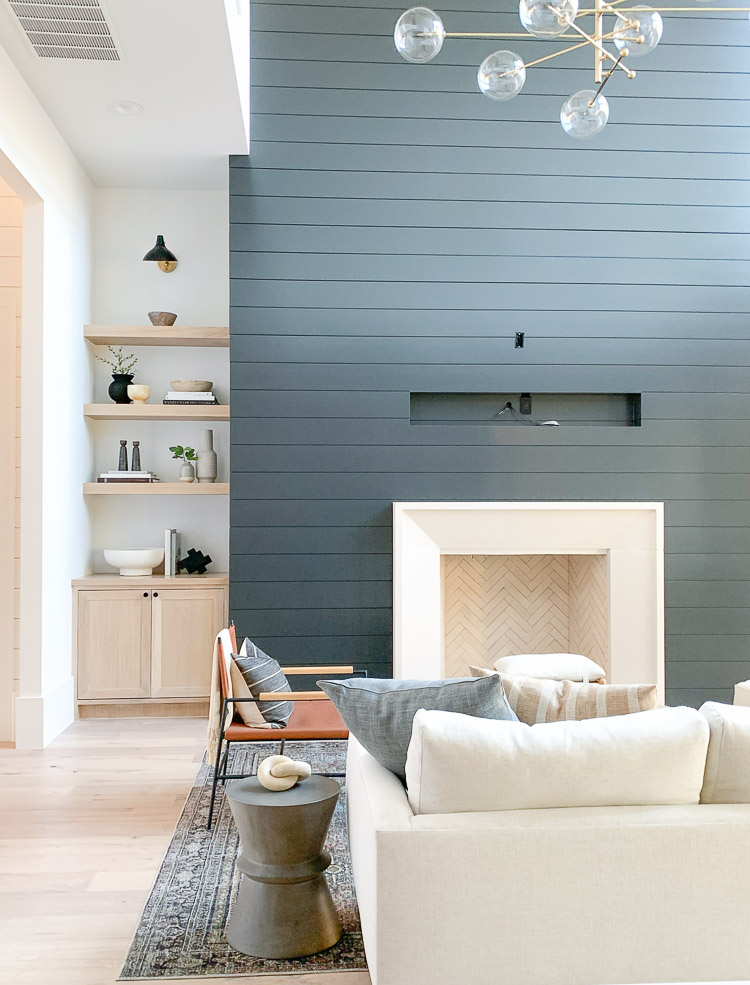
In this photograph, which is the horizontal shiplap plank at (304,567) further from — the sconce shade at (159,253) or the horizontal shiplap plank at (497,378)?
the sconce shade at (159,253)

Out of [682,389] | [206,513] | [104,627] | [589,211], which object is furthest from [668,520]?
[104,627]

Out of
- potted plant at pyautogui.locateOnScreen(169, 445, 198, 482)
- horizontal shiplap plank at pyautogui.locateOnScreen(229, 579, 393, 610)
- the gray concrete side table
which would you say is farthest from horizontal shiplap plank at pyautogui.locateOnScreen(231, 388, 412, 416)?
the gray concrete side table

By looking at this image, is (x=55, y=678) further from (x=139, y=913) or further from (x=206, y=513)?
(x=139, y=913)

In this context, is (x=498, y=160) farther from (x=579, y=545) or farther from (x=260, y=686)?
(x=260, y=686)

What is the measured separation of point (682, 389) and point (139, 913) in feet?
12.9

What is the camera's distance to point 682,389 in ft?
16.7

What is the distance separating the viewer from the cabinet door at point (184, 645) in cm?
515

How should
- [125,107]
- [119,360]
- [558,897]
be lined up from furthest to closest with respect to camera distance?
[119,360] → [125,107] → [558,897]

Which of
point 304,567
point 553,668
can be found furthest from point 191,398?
point 553,668

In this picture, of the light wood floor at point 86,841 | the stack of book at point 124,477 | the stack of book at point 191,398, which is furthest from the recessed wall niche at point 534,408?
the light wood floor at point 86,841

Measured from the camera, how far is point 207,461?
5465 millimetres

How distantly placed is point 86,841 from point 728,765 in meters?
2.37

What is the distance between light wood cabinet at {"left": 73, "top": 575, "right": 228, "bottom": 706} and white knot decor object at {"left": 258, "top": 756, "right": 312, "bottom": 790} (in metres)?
2.72

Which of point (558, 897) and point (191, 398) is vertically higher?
point (191, 398)
